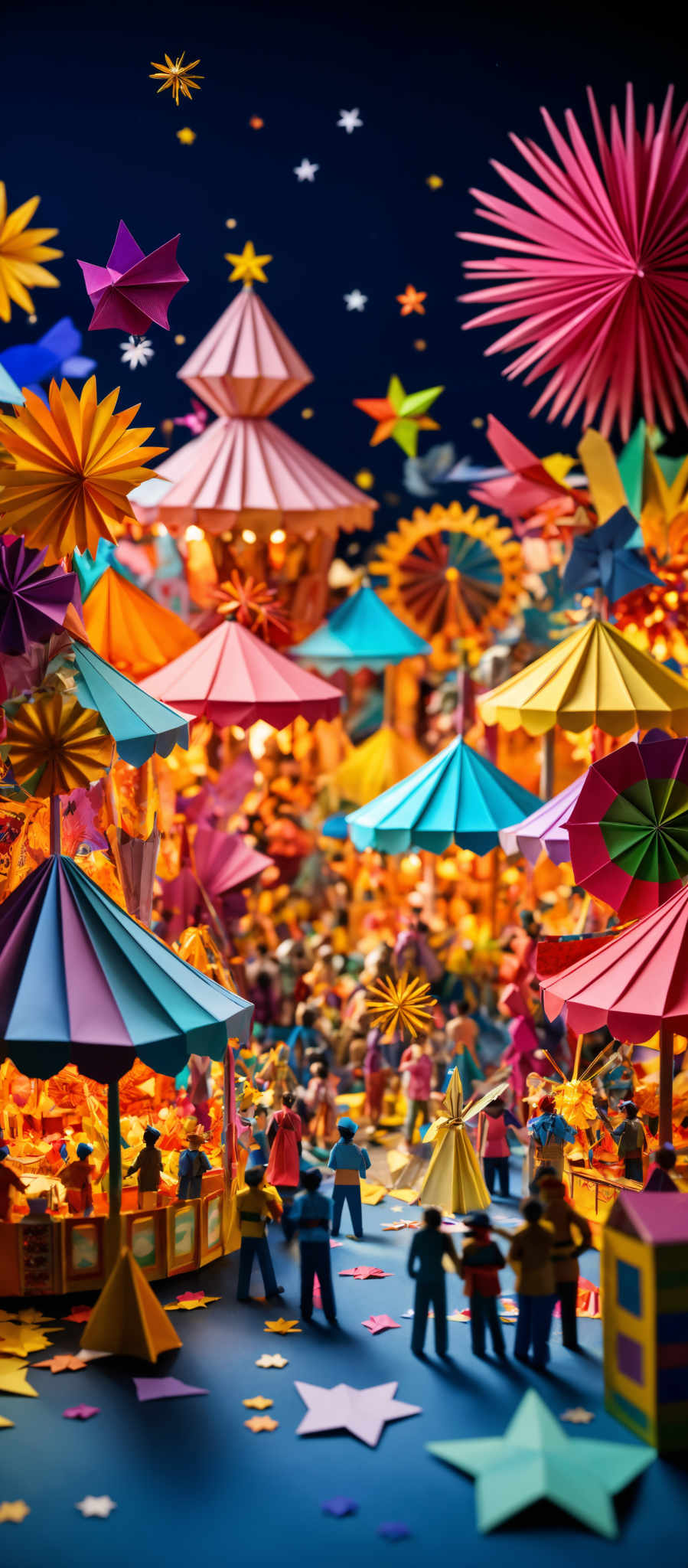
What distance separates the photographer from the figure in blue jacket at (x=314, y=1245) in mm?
7902

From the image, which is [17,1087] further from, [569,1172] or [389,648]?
[389,648]

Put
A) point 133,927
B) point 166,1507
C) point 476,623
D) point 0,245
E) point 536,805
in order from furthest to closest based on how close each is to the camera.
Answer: point 476,623
point 536,805
point 0,245
point 133,927
point 166,1507

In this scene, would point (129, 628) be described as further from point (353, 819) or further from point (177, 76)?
point (177, 76)

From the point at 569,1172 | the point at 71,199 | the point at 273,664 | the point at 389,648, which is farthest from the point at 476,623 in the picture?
the point at 569,1172

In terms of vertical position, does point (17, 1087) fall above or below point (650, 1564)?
above

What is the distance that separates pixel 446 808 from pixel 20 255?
15.5 ft

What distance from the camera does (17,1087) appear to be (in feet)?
30.6

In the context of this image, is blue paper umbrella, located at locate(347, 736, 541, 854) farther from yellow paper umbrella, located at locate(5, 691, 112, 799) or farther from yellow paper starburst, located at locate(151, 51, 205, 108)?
yellow paper starburst, located at locate(151, 51, 205, 108)

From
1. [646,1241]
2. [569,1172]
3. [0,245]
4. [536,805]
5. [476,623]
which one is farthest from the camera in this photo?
[476,623]

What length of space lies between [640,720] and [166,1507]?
5952 millimetres

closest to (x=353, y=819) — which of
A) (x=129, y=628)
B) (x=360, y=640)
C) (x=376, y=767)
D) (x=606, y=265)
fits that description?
(x=376, y=767)

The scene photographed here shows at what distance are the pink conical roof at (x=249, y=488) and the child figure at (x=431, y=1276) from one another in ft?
20.5

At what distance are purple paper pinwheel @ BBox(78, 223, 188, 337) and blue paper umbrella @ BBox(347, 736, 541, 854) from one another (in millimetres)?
3910

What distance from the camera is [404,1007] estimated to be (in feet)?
32.6
